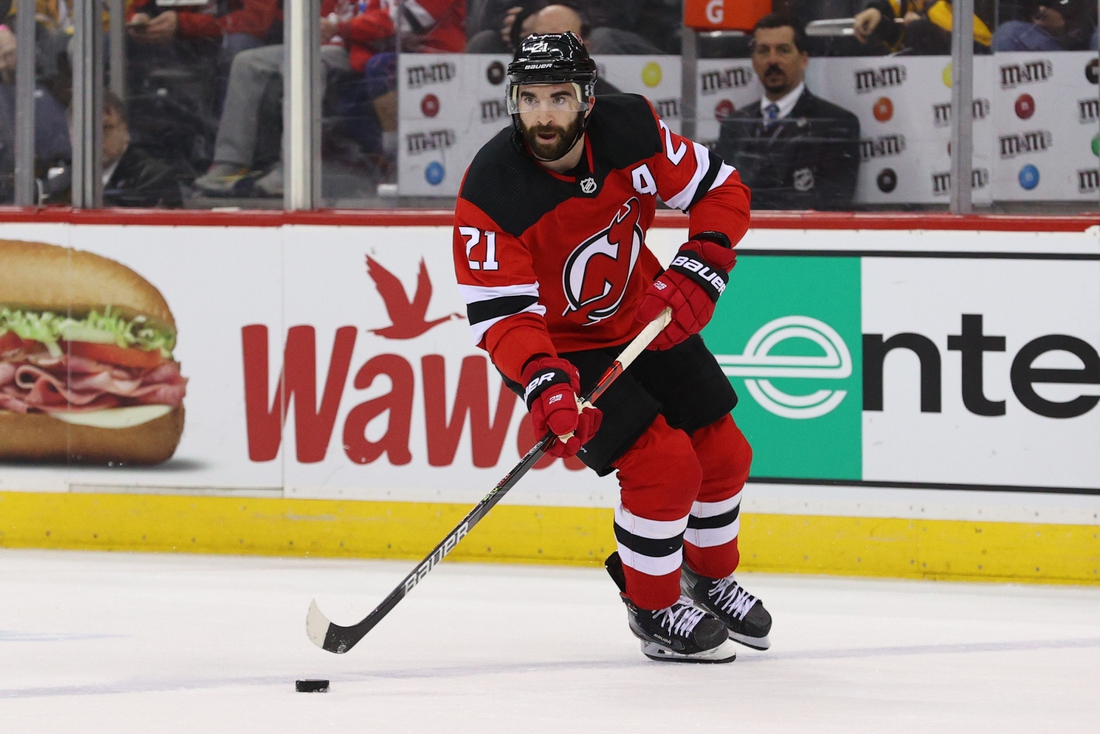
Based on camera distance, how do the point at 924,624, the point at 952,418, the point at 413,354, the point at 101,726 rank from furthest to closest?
the point at 413,354
the point at 952,418
the point at 924,624
the point at 101,726

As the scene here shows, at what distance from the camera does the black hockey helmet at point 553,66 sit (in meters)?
2.68

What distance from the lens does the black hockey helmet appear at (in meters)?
2.68

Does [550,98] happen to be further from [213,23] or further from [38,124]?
[38,124]

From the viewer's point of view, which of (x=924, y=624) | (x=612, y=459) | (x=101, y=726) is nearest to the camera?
(x=101, y=726)

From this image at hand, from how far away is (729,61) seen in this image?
160 inches

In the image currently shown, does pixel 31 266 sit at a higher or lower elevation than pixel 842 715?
higher

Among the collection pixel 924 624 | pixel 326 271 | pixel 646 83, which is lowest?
pixel 924 624

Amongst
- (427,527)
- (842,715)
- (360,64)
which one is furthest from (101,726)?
(360,64)

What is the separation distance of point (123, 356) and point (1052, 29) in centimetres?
266

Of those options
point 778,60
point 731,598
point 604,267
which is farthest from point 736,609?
point 778,60

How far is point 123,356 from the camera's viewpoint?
4.13 metres

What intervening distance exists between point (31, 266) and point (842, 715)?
2730 millimetres

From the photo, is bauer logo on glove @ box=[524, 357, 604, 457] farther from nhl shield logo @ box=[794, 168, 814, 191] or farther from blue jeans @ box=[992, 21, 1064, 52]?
blue jeans @ box=[992, 21, 1064, 52]

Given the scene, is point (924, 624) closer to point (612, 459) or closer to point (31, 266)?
point (612, 459)
